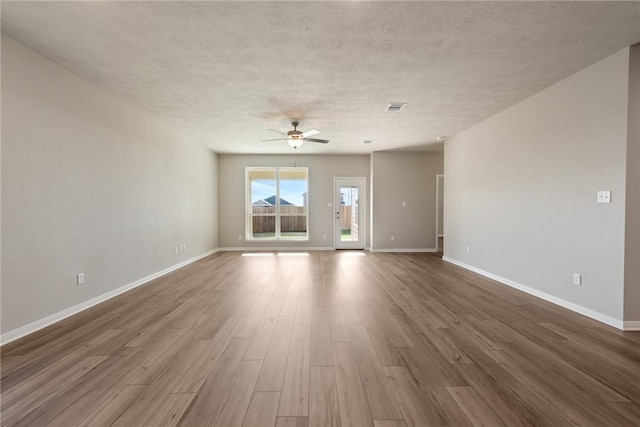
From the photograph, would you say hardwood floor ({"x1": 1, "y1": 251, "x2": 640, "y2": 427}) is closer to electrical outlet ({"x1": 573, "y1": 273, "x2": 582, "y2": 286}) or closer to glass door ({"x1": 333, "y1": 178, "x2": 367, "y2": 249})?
electrical outlet ({"x1": 573, "y1": 273, "x2": 582, "y2": 286})

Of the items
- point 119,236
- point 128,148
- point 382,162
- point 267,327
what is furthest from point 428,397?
point 382,162

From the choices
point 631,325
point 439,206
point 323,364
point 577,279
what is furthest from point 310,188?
point 631,325

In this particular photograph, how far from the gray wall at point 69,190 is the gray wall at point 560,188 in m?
5.74

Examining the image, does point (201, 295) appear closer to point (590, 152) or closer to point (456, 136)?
point (590, 152)

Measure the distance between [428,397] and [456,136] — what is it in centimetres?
556

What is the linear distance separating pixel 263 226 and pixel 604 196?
7.16 m

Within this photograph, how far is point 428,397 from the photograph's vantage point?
171cm

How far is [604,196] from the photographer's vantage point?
9.62ft

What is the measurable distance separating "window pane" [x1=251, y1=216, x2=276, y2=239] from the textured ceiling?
4.29 metres

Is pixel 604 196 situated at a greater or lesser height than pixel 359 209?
greater

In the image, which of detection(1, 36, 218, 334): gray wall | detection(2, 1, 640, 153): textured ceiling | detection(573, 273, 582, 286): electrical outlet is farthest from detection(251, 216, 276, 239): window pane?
detection(573, 273, 582, 286): electrical outlet

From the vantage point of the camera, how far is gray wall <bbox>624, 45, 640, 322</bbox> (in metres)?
2.74

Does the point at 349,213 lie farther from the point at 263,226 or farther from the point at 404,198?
the point at 263,226

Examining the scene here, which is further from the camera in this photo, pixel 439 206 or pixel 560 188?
pixel 439 206
